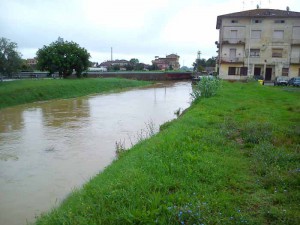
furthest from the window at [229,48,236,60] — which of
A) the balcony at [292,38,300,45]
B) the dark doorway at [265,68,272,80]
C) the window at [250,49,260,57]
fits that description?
the balcony at [292,38,300,45]

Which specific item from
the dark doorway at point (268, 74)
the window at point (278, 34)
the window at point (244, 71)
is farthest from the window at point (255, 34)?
the dark doorway at point (268, 74)

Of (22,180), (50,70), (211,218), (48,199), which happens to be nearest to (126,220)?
(211,218)

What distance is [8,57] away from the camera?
29.8 m

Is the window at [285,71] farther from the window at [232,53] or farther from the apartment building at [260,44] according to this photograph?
the window at [232,53]

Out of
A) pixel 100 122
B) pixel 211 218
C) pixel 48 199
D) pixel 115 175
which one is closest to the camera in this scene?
pixel 211 218

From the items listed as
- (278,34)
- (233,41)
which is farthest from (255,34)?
(233,41)

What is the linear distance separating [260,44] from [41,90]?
33.6 meters

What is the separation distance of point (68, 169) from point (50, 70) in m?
36.7

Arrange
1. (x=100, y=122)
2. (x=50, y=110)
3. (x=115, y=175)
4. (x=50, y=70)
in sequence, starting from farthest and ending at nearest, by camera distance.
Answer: (x=50, y=70)
(x=50, y=110)
(x=100, y=122)
(x=115, y=175)

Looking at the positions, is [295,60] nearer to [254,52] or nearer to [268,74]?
[268,74]

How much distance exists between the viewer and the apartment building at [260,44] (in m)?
46.3

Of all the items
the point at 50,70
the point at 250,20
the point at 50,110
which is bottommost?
the point at 50,110

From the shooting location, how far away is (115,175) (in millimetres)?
6031

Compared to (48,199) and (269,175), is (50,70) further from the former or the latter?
(269,175)
